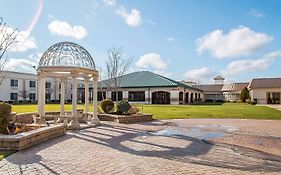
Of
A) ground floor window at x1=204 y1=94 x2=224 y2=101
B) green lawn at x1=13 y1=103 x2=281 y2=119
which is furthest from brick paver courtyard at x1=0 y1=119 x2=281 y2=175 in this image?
ground floor window at x1=204 y1=94 x2=224 y2=101

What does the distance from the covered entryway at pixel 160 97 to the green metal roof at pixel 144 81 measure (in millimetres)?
1896

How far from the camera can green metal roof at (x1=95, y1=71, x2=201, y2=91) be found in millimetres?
47688

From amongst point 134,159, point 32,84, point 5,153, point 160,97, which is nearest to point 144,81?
point 160,97

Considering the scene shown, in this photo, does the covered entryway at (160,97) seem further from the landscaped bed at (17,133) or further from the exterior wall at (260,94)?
the landscaped bed at (17,133)

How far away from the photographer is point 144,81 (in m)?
50.7

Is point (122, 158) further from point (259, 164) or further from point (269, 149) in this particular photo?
point (269, 149)

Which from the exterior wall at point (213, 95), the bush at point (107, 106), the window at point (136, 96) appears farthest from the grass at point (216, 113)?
the exterior wall at point (213, 95)

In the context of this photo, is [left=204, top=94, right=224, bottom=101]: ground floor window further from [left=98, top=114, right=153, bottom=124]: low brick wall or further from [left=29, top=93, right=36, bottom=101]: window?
[left=98, top=114, right=153, bottom=124]: low brick wall

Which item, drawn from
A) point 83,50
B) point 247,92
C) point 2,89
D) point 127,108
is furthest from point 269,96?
point 2,89

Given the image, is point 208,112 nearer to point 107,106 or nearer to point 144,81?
point 107,106

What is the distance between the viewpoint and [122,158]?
7.72 metres

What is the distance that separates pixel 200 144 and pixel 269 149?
2.30 metres

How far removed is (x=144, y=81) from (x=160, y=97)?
4.23 meters

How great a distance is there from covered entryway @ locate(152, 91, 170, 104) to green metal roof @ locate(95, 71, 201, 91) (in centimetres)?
190
